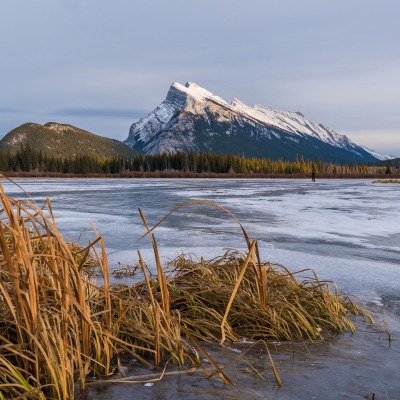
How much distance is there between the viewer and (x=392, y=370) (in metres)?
2.82

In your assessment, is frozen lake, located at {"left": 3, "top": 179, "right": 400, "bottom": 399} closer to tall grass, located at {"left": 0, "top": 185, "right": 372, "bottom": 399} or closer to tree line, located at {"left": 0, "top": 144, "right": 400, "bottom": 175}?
tall grass, located at {"left": 0, "top": 185, "right": 372, "bottom": 399}

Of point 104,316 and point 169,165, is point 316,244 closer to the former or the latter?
point 104,316

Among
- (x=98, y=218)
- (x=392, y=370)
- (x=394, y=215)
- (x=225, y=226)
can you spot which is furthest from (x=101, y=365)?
(x=394, y=215)

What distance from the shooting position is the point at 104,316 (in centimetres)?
316

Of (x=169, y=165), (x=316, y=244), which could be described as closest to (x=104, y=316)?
(x=316, y=244)

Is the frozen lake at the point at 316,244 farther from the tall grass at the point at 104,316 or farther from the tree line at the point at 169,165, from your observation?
the tree line at the point at 169,165

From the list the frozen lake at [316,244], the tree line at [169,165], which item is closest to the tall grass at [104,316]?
the frozen lake at [316,244]

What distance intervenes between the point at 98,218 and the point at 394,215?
851cm

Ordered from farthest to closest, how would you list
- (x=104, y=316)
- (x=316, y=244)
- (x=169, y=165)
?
(x=169, y=165)
(x=316, y=244)
(x=104, y=316)

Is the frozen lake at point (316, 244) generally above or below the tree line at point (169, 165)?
below

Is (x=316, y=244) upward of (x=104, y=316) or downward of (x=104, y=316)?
downward

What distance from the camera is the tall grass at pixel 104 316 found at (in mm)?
2318

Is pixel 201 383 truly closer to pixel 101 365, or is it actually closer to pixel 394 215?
pixel 101 365

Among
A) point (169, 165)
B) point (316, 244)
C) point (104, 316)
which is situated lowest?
point (316, 244)
